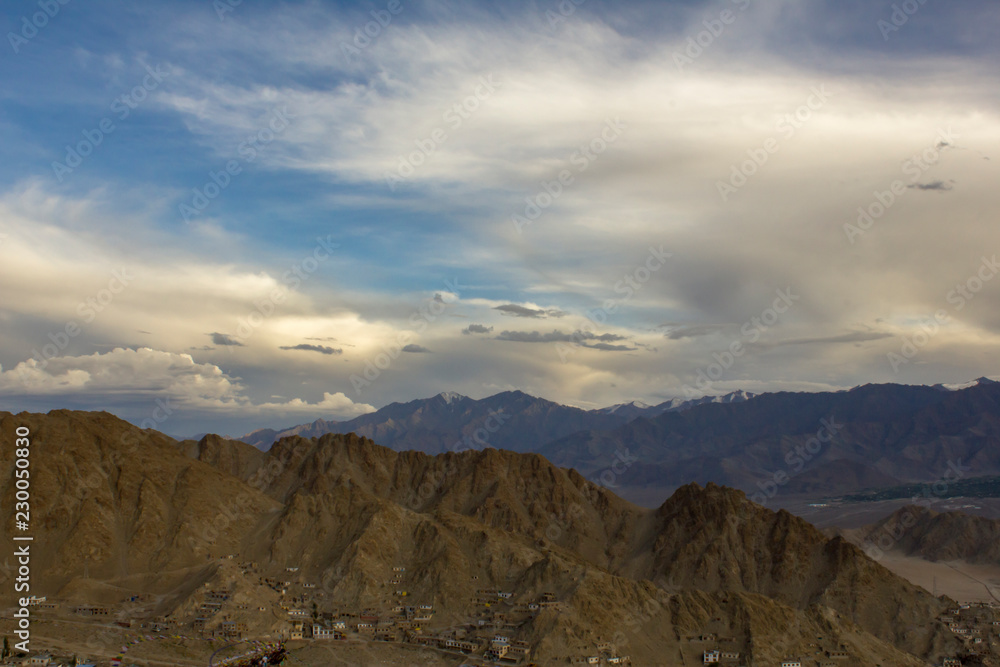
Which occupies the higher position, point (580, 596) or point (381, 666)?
point (580, 596)

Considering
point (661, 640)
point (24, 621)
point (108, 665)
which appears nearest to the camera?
point (108, 665)

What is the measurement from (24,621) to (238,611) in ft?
148

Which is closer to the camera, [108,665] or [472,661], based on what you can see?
[108,665]

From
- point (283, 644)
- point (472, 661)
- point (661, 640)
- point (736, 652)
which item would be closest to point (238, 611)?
point (283, 644)

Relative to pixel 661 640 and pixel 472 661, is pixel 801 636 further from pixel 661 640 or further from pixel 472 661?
pixel 472 661

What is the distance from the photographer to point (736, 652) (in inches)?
7544

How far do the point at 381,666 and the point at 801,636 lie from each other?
98.4 meters

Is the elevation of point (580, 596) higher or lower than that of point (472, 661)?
higher

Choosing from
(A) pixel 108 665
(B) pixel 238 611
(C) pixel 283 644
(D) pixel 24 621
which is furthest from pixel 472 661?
(D) pixel 24 621

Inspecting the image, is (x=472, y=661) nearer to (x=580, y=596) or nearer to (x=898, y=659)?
(x=580, y=596)

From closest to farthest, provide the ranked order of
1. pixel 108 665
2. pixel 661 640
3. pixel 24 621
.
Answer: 1. pixel 108 665
2. pixel 24 621
3. pixel 661 640

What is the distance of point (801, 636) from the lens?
197 m

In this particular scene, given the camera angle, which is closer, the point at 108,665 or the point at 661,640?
the point at 108,665

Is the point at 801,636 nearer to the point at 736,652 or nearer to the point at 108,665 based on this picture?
the point at 736,652
